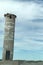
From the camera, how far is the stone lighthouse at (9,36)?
78.9 feet

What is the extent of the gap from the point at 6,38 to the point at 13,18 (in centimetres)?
225

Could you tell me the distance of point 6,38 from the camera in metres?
24.3

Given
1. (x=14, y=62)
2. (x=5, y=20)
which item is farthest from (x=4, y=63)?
(x=5, y=20)

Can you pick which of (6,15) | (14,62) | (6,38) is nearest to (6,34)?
(6,38)

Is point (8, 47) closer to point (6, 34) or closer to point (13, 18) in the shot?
point (6, 34)

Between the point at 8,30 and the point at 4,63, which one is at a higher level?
the point at 8,30

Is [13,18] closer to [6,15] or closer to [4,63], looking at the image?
[6,15]

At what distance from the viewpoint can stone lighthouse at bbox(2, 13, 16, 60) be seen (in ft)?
78.9

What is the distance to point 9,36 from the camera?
2436cm

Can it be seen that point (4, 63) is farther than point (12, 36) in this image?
No

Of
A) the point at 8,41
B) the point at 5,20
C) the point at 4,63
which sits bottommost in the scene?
the point at 4,63

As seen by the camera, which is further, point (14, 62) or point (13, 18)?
point (13, 18)

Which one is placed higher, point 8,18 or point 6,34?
point 8,18

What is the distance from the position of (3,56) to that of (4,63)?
5.40 ft
